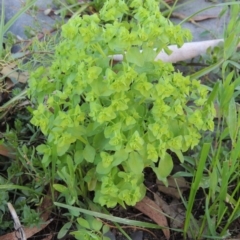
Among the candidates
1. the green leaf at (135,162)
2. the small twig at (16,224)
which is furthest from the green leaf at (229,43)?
the small twig at (16,224)

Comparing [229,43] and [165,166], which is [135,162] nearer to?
[165,166]

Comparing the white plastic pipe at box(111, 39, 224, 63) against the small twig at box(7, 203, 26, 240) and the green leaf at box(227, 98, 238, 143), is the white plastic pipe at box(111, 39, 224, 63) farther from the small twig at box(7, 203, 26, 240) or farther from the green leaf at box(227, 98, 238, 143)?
the small twig at box(7, 203, 26, 240)

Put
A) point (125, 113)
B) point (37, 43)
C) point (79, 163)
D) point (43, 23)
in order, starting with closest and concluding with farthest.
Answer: point (125, 113), point (79, 163), point (37, 43), point (43, 23)

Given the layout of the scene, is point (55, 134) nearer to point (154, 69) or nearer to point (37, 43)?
point (154, 69)

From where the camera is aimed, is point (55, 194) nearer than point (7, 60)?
Yes

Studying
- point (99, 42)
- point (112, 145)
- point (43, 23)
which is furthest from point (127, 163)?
point (43, 23)

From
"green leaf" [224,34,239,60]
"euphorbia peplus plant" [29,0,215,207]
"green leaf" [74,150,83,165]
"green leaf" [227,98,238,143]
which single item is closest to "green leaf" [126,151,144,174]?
"euphorbia peplus plant" [29,0,215,207]
